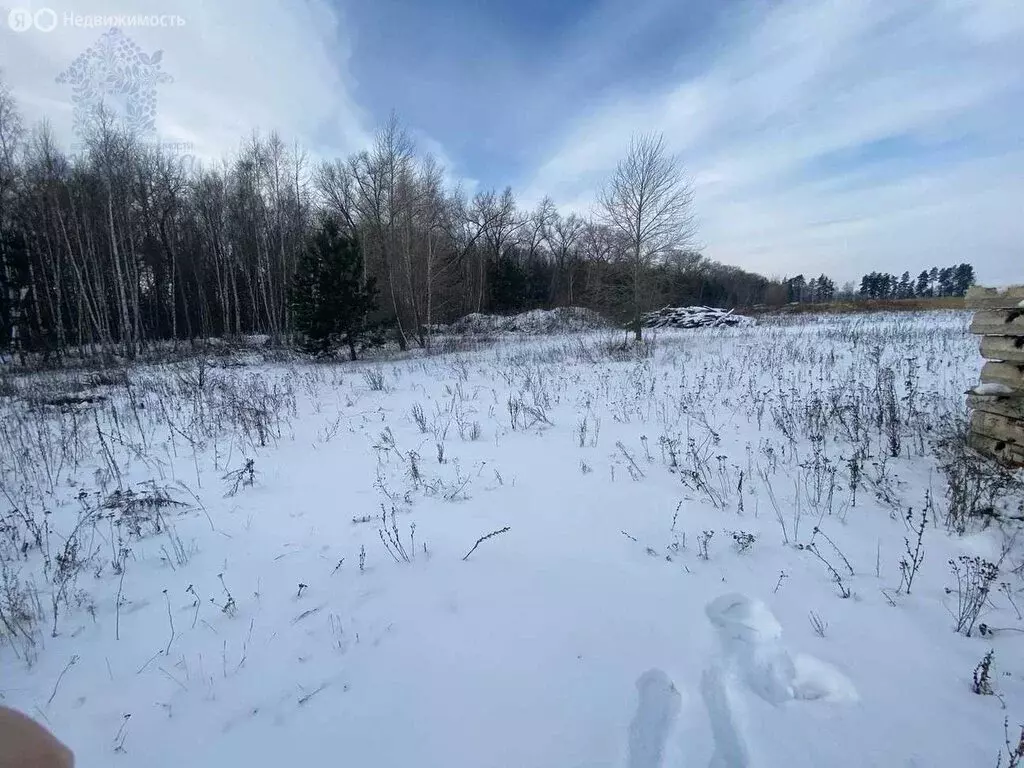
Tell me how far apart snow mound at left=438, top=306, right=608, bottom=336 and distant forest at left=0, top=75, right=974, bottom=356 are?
181 centimetres

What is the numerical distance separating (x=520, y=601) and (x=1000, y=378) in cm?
514

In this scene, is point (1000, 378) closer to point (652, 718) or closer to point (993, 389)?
point (993, 389)

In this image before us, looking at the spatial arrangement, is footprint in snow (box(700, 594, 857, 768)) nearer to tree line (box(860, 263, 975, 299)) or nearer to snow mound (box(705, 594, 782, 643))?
snow mound (box(705, 594, 782, 643))

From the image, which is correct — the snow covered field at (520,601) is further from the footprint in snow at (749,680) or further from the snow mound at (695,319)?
the snow mound at (695,319)

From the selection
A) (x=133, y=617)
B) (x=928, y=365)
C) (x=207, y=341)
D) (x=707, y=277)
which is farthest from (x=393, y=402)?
(x=707, y=277)

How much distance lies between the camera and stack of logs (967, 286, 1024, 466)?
4133 mm

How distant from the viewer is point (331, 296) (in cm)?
1722

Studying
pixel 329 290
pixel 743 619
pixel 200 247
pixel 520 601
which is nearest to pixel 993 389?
pixel 743 619

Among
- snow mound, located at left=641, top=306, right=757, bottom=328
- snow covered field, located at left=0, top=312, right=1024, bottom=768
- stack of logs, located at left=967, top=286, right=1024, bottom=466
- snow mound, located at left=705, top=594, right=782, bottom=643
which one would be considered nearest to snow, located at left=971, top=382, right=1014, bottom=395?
stack of logs, located at left=967, top=286, right=1024, bottom=466

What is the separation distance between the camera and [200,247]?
98.5 ft

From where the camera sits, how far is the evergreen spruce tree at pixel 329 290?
17.0m

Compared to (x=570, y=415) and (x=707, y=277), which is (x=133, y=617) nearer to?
(x=570, y=415)

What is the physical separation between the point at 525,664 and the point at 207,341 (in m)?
28.6

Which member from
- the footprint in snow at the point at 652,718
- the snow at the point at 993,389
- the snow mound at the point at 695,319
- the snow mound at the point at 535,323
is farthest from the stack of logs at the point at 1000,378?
the snow mound at the point at 535,323
